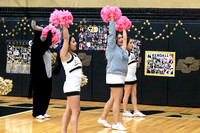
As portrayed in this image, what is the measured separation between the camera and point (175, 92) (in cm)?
991

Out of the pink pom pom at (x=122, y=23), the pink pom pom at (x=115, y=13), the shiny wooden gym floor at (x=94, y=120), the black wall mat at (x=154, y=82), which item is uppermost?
the pink pom pom at (x=115, y=13)

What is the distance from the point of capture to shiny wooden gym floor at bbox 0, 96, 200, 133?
Answer: 673 centimetres

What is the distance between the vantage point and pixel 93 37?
1056cm

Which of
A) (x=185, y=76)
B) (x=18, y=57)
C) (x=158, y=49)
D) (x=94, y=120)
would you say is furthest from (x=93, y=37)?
(x=94, y=120)

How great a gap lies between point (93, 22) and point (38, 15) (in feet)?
5.49

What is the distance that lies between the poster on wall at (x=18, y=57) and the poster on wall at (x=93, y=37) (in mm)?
1574

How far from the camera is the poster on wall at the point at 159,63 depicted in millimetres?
9977


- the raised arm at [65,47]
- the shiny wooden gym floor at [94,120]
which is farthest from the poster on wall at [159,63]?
the raised arm at [65,47]

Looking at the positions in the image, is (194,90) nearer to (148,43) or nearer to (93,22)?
(148,43)

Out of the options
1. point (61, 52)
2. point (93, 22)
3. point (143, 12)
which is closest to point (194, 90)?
point (143, 12)

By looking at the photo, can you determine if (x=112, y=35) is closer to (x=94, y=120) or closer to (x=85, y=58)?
Result: (x=94, y=120)

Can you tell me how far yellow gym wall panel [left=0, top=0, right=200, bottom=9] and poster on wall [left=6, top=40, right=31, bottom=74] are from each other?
3.67ft

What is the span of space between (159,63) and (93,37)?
187cm

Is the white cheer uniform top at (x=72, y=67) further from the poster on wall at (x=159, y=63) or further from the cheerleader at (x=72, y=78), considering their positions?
the poster on wall at (x=159, y=63)
